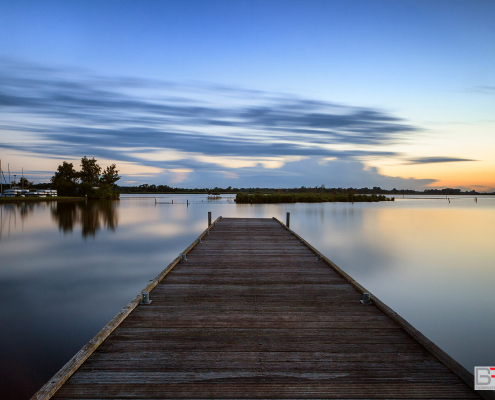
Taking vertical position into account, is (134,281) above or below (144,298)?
below

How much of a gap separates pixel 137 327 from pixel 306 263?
161 inches

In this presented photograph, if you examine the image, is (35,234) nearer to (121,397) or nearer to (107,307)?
(107,307)

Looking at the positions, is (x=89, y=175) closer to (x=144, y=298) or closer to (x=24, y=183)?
(x=24, y=183)

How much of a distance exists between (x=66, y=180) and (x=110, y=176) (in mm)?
8170

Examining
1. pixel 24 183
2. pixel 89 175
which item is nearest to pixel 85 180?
pixel 89 175

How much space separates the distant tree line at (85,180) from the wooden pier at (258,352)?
201 feet

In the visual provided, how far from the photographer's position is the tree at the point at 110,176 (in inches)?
2382

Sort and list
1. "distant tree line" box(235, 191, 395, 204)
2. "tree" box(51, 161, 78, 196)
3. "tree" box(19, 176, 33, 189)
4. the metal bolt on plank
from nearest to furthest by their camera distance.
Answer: the metal bolt on plank
"distant tree line" box(235, 191, 395, 204)
"tree" box(51, 161, 78, 196)
"tree" box(19, 176, 33, 189)

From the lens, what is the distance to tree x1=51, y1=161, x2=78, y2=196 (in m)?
57.6

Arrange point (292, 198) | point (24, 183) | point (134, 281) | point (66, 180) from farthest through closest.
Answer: point (24, 183), point (66, 180), point (292, 198), point (134, 281)
